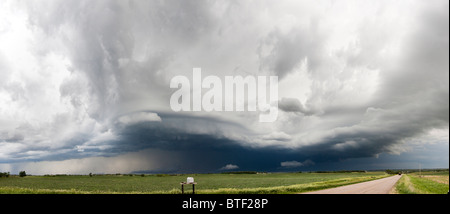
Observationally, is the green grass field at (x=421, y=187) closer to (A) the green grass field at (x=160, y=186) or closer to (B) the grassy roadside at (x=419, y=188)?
(B) the grassy roadside at (x=419, y=188)

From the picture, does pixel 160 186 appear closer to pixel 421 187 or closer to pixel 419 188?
pixel 419 188

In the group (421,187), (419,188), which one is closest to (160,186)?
(419,188)

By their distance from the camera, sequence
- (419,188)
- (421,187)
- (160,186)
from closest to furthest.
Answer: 1. (419,188)
2. (421,187)
3. (160,186)

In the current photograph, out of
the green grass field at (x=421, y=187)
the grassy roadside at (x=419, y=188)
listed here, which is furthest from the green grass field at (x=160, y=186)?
the green grass field at (x=421, y=187)

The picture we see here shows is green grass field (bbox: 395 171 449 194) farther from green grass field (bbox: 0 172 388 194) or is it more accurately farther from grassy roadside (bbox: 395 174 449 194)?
green grass field (bbox: 0 172 388 194)

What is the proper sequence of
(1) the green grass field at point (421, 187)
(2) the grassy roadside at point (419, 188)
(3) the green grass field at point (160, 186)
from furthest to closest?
(1) the green grass field at point (421, 187), (2) the grassy roadside at point (419, 188), (3) the green grass field at point (160, 186)

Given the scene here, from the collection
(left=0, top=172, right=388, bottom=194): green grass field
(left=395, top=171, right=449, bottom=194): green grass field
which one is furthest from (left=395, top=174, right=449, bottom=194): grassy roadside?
(left=0, top=172, right=388, bottom=194): green grass field

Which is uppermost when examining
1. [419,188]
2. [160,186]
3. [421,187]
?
[419,188]
